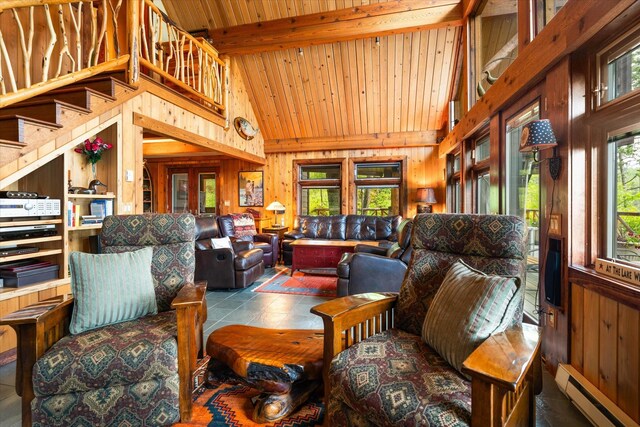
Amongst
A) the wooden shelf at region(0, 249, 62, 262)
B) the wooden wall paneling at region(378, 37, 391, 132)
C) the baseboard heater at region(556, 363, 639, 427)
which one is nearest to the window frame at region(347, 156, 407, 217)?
the wooden wall paneling at region(378, 37, 391, 132)

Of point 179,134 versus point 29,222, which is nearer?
point 29,222

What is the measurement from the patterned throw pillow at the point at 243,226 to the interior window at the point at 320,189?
5.48ft

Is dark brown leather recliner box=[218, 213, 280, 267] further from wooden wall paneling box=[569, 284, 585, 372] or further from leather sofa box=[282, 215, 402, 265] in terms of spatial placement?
wooden wall paneling box=[569, 284, 585, 372]

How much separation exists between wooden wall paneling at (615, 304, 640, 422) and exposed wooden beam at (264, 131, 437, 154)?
5.11 meters

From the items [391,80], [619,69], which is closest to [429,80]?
[391,80]

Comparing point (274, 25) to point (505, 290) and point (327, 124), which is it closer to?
point (327, 124)

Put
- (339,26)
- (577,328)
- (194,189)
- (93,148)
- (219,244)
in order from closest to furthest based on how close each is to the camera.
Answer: (577,328)
(93,148)
(219,244)
(339,26)
(194,189)

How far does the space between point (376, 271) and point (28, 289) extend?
120 inches

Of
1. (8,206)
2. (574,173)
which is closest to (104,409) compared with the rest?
(8,206)

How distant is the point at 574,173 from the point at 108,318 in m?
2.89

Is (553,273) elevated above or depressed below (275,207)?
below

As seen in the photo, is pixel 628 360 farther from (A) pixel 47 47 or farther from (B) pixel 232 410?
(A) pixel 47 47

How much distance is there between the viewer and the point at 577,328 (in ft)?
5.89

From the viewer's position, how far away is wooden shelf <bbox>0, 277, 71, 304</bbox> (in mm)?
2205
